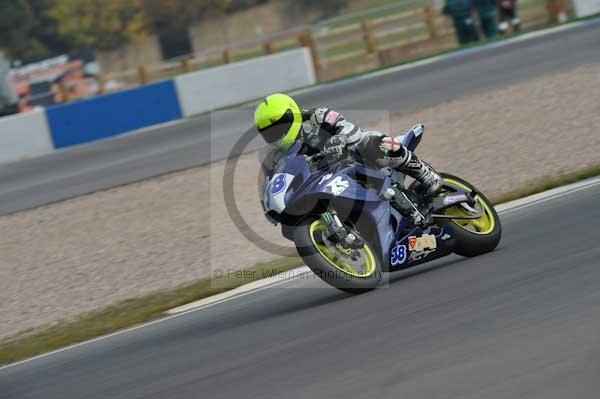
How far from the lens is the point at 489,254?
7293 mm

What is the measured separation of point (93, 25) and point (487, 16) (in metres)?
32.5

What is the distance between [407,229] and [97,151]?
44.7ft

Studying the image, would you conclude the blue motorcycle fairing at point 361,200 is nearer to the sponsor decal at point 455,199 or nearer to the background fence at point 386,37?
the sponsor decal at point 455,199

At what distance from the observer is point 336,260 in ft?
21.9

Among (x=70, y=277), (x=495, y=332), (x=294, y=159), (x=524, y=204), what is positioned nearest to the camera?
(x=495, y=332)

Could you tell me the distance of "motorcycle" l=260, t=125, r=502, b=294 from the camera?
663cm

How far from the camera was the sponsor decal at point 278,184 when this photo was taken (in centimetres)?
664

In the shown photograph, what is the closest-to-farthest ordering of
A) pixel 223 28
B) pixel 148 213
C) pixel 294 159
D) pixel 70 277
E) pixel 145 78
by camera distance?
pixel 294 159, pixel 70 277, pixel 148 213, pixel 145 78, pixel 223 28

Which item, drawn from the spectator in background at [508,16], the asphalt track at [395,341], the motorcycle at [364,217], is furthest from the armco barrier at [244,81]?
the motorcycle at [364,217]

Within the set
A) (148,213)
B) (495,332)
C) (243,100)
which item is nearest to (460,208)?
(495,332)

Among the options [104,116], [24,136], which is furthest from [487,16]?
[24,136]

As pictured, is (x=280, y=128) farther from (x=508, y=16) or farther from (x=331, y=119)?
(x=508, y=16)

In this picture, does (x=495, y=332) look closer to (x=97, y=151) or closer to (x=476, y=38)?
(x=97, y=151)

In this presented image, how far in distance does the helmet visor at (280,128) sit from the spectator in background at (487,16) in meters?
17.7
